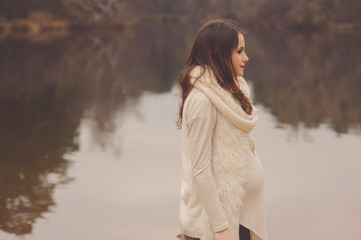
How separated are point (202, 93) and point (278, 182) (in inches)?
165

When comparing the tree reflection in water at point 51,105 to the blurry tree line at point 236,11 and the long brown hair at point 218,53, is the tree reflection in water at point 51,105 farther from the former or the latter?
the blurry tree line at point 236,11

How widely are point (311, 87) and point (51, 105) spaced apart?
7.24 metres

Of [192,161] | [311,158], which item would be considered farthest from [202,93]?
[311,158]

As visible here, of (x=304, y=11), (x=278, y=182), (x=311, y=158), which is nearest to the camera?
(x=278, y=182)

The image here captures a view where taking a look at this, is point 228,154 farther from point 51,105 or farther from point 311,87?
point 311,87

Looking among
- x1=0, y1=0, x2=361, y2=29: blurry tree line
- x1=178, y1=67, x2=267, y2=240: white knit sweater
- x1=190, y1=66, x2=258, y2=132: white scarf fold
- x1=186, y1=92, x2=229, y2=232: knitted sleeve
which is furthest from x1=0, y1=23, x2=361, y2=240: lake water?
x1=0, y1=0, x2=361, y2=29: blurry tree line

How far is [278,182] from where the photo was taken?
6.32 meters

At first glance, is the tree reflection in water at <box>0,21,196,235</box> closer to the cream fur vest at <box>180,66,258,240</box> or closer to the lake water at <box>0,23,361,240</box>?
the lake water at <box>0,23,361,240</box>

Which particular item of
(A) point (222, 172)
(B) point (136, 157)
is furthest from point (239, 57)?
(B) point (136, 157)

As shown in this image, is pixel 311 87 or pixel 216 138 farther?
pixel 311 87

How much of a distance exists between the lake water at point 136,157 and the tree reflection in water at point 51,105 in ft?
0.08

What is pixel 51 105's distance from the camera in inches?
446

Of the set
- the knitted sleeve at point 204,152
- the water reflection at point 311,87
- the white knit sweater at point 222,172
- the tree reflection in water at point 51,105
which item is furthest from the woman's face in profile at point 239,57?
the water reflection at point 311,87

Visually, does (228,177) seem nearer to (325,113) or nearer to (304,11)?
(325,113)
